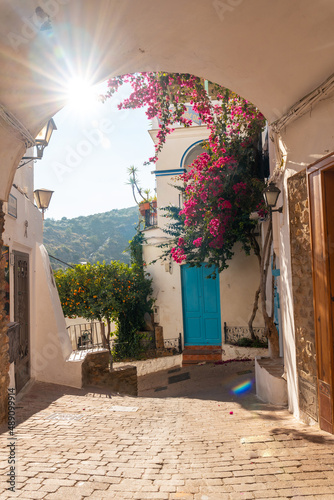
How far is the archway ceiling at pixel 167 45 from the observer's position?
310cm

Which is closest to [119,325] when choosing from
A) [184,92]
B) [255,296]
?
[255,296]

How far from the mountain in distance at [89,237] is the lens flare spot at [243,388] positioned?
2548cm

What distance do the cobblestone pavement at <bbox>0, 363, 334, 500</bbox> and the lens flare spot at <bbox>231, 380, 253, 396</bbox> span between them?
112 cm

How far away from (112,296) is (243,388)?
609 centimetres

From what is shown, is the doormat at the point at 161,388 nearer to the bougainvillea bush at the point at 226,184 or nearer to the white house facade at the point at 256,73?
the bougainvillea bush at the point at 226,184

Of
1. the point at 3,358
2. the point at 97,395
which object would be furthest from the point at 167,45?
the point at 97,395

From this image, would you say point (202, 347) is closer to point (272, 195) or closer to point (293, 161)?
point (272, 195)

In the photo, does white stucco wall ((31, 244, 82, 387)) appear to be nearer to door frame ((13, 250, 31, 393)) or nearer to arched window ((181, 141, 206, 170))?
door frame ((13, 250, 31, 393))

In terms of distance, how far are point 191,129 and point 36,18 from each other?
1013 centimetres

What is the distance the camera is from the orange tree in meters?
11.9

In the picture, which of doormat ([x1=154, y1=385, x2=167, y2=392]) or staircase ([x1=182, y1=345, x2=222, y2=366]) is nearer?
doormat ([x1=154, y1=385, x2=167, y2=392])

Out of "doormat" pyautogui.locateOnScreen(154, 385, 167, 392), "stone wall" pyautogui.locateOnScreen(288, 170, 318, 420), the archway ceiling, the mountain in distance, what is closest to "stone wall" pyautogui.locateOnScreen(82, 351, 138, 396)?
"doormat" pyautogui.locateOnScreen(154, 385, 167, 392)

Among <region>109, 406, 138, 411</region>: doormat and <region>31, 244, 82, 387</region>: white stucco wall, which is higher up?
<region>31, 244, 82, 387</region>: white stucco wall

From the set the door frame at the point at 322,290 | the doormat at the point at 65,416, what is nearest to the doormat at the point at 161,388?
the doormat at the point at 65,416
